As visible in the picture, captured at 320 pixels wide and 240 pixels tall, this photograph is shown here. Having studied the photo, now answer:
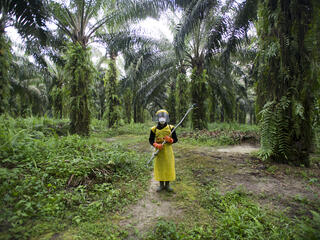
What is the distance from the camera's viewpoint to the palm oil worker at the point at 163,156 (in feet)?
11.0

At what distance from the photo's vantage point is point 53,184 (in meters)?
2.81

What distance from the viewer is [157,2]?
23.4 feet

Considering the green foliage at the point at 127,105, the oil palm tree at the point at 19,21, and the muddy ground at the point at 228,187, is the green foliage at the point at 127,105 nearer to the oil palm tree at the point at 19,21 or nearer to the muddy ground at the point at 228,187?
the oil palm tree at the point at 19,21

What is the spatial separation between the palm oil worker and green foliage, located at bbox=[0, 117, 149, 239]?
1.71ft

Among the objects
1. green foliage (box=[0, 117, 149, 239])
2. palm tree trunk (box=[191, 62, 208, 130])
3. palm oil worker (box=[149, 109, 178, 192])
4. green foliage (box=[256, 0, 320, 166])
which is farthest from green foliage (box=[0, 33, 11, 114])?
green foliage (box=[256, 0, 320, 166])

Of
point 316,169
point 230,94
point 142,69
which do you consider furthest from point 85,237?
point 230,94

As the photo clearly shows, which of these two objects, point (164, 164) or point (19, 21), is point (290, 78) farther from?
point (19, 21)

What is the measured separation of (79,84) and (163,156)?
17.5 ft

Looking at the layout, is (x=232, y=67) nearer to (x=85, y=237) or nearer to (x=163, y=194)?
(x=163, y=194)

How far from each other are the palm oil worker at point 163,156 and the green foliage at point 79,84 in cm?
468

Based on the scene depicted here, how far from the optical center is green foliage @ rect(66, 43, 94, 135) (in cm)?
695

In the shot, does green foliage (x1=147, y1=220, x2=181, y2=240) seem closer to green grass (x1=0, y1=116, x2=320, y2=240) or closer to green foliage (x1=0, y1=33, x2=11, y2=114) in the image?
green grass (x1=0, y1=116, x2=320, y2=240)

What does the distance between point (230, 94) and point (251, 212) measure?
9.39 meters

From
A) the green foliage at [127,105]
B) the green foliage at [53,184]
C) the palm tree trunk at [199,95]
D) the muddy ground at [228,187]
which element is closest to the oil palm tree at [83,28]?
the green foliage at [53,184]
